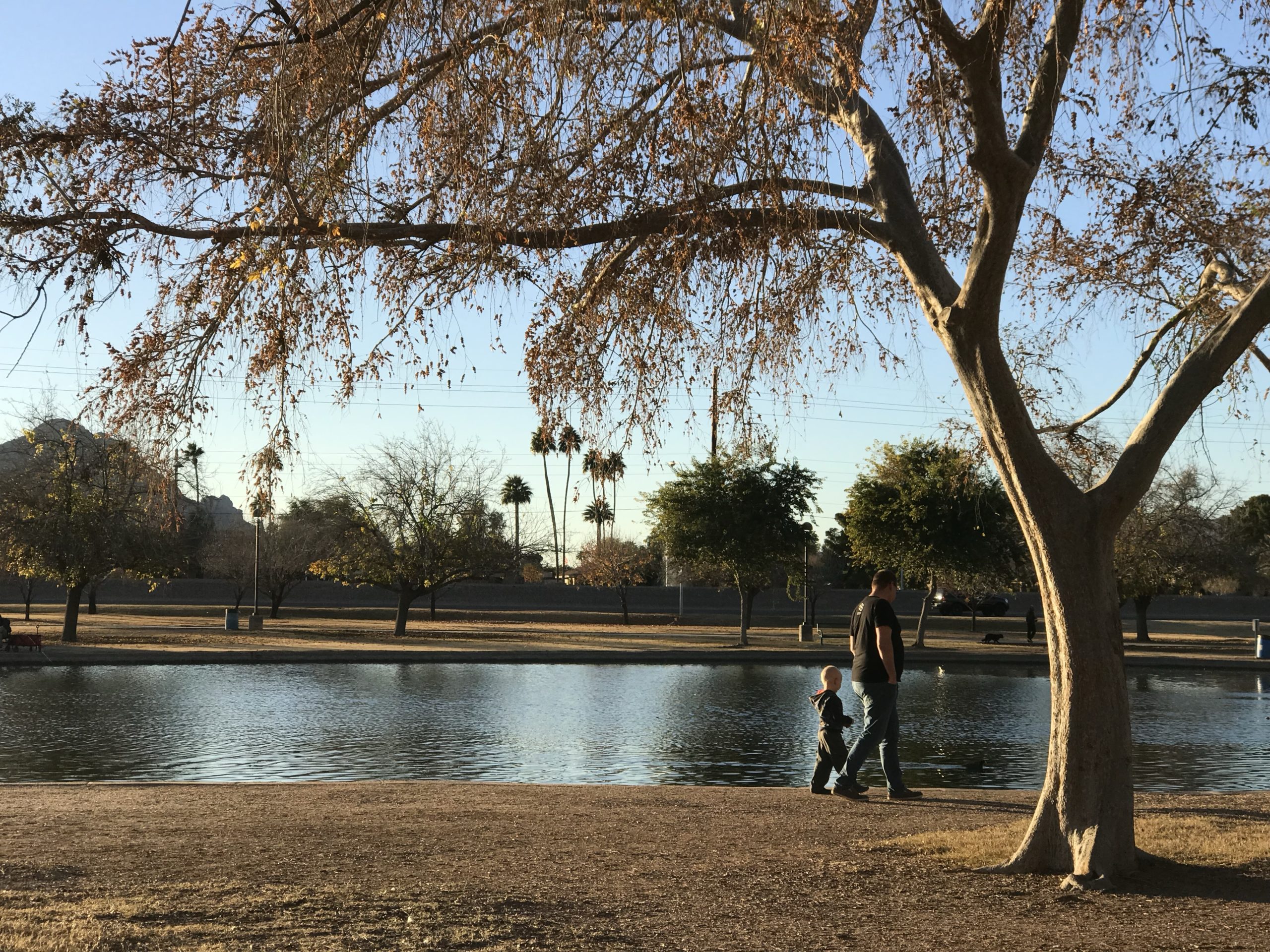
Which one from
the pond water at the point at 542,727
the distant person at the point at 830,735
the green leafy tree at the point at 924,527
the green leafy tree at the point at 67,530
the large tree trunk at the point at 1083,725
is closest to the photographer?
the large tree trunk at the point at 1083,725

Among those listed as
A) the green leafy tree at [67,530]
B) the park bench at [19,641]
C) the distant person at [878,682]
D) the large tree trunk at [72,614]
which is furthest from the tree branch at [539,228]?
the large tree trunk at [72,614]

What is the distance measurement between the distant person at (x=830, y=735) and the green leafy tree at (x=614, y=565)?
47205mm

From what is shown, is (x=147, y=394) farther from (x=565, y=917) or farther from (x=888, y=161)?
(x=888, y=161)

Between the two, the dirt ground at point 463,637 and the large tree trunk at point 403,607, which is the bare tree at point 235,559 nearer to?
the dirt ground at point 463,637

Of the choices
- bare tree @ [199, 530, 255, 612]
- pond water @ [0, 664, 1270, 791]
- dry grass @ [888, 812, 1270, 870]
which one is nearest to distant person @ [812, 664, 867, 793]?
pond water @ [0, 664, 1270, 791]

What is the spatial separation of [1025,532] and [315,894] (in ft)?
15.0

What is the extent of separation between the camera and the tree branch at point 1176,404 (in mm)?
6797

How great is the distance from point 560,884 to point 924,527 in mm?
34955

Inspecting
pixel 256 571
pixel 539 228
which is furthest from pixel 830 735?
pixel 256 571

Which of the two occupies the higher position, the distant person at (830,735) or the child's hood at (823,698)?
the child's hood at (823,698)

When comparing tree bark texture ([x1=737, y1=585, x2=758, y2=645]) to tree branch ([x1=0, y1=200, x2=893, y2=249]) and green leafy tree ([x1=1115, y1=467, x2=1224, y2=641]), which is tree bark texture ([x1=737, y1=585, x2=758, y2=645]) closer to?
green leafy tree ([x1=1115, y1=467, x2=1224, y2=641])

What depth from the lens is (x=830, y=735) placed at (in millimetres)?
10320

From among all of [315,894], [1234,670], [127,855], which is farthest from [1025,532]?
[1234,670]

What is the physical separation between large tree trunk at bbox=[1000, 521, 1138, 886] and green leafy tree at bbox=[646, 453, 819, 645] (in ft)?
116
